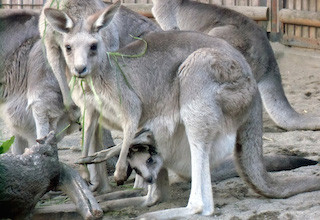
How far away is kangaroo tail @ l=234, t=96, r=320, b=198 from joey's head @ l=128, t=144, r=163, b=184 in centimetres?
63

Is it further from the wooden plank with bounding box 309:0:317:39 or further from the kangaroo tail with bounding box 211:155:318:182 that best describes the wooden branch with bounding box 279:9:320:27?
the kangaroo tail with bounding box 211:155:318:182

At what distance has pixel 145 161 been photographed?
→ 16.8ft

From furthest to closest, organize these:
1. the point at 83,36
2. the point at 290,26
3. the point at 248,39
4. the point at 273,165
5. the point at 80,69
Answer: the point at 290,26 → the point at 248,39 → the point at 273,165 → the point at 83,36 → the point at 80,69

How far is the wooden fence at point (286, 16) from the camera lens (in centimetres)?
1007

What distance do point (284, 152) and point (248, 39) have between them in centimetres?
231

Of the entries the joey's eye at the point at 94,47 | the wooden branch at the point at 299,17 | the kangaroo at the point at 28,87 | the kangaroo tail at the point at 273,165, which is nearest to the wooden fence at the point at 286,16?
the wooden branch at the point at 299,17

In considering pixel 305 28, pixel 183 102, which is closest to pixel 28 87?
pixel 183 102

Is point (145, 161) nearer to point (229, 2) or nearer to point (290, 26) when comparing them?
point (290, 26)

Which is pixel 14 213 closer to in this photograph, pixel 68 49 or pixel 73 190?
pixel 73 190

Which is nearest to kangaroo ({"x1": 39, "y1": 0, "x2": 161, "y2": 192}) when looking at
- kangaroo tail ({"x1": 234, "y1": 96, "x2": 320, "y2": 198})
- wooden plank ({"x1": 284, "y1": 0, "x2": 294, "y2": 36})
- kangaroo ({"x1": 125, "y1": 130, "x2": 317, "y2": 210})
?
kangaroo ({"x1": 125, "y1": 130, "x2": 317, "y2": 210})

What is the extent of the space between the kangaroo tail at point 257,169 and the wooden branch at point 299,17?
5.08m

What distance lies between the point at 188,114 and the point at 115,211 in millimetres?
979

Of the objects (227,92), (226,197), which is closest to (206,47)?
(227,92)

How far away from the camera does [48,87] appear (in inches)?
242
